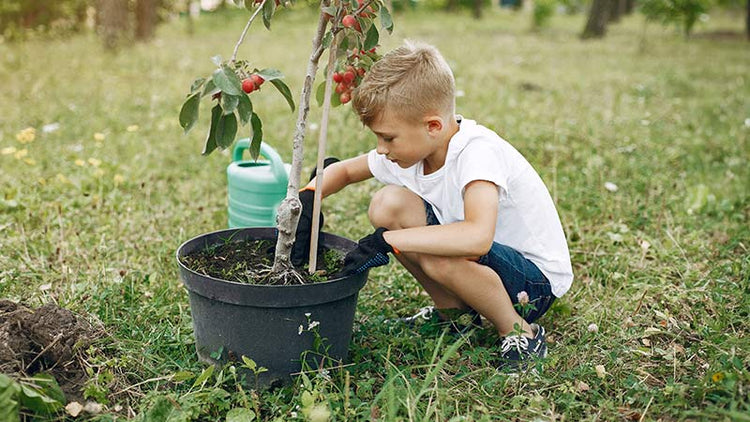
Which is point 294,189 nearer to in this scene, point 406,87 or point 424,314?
point 406,87

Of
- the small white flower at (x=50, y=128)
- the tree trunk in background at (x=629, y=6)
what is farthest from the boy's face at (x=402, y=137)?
the tree trunk in background at (x=629, y=6)

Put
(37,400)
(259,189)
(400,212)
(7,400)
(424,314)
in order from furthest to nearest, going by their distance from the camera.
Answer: (259,189) → (424,314) → (400,212) → (37,400) → (7,400)

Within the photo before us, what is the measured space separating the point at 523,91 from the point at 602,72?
1.97 metres

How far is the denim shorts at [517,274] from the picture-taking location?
7.13 feet

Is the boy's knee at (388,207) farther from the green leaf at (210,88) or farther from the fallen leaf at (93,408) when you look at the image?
the fallen leaf at (93,408)

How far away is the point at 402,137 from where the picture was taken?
200cm

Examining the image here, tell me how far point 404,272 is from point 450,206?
2.25 feet

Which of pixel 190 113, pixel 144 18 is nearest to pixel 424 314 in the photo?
pixel 190 113

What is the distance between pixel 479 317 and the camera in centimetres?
243

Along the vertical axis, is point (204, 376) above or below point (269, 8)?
below

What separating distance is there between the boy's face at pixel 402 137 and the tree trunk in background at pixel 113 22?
6.82 m

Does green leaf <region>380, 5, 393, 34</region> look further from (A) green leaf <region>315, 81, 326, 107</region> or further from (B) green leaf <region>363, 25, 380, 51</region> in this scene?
(A) green leaf <region>315, 81, 326, 107</region>

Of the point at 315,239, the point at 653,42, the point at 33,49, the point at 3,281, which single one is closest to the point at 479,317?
the point at 315,239

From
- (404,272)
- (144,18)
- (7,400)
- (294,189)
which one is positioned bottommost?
(404,272)
